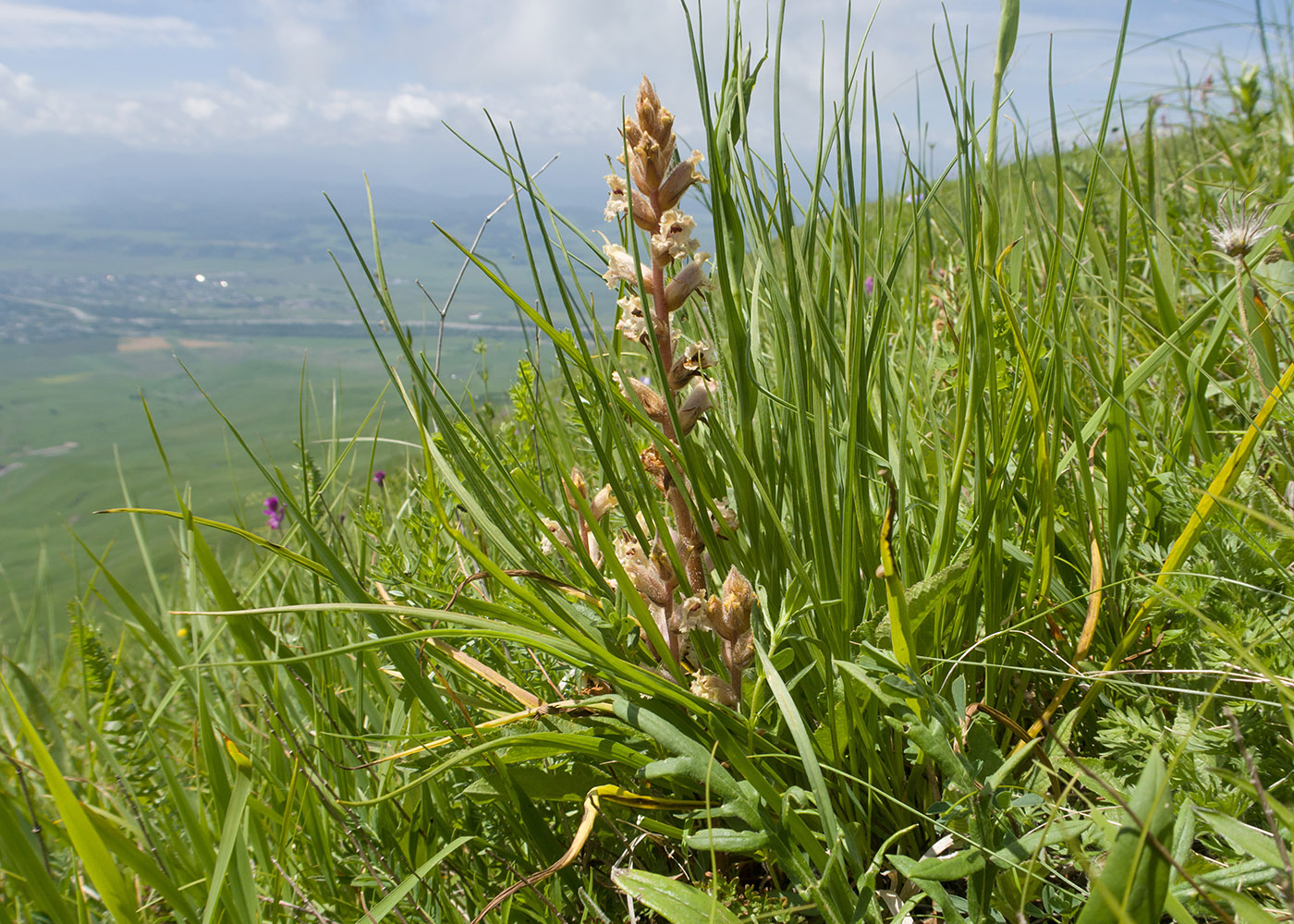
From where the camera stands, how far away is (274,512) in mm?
4895

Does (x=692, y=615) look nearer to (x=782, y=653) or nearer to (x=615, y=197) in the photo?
(x=782, y=653)

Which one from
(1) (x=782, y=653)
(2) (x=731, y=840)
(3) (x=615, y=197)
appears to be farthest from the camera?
(3) (x=615, y=197)

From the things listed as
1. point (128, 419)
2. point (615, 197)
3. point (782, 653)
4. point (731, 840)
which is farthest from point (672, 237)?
point (128, 419)

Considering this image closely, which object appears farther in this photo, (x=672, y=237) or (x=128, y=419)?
(x=128, y=419)

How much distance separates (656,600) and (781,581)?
9.7 inches

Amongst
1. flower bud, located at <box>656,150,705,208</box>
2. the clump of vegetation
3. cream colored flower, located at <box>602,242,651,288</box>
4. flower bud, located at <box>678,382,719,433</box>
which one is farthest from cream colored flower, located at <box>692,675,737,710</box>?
flower bud, located at <box>656,150,705,208</box>

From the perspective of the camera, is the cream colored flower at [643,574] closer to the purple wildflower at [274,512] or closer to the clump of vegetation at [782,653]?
the clump of vegetation at [782,653]

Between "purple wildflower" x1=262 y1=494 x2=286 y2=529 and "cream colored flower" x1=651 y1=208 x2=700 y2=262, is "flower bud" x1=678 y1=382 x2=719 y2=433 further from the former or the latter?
"purple wildflower" x1=262 y1=494 x2=286 y2=529

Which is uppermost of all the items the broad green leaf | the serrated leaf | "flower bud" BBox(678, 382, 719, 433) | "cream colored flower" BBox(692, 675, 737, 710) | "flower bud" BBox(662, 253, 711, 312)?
"flower bud" BBox(662, 253, 711, 312)

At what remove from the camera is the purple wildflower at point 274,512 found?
15.3 ft

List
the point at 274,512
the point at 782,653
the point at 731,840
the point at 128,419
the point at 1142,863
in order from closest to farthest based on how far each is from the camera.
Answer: the point at 1142,863
the point at 731,840
the point at 782,653
the point at 274,512
the point at 128,419

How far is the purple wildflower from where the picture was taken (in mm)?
4676

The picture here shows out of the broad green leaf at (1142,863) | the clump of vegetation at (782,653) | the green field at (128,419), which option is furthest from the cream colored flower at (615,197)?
the green field at (128,419)

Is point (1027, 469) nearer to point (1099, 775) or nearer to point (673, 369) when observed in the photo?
point (1099, 775)
